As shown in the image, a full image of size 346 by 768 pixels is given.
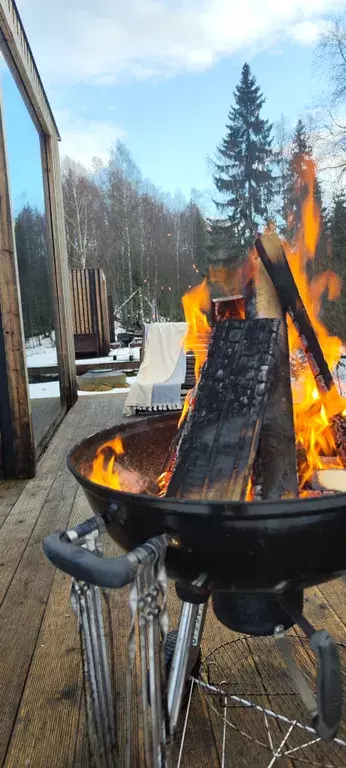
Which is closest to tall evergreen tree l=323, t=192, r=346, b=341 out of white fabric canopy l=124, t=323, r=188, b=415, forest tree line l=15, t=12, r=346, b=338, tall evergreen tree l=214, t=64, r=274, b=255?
white fabric canopy l=124, t=323, r=188, b=415

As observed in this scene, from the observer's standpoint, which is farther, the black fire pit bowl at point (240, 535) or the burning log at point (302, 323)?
the burning log at point (302, 323)

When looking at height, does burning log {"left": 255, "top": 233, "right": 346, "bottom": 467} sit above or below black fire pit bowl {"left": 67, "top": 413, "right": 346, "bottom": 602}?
above

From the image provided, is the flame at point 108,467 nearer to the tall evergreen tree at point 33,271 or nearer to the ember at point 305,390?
the ember at point 305,390

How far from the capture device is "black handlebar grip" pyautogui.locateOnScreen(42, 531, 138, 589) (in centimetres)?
77

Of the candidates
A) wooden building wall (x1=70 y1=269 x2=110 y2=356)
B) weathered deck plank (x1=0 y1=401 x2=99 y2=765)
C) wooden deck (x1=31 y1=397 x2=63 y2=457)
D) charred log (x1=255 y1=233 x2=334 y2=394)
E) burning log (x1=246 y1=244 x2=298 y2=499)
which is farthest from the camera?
wooden building wall (x1=70 y1=269 x2=110 y2=356)

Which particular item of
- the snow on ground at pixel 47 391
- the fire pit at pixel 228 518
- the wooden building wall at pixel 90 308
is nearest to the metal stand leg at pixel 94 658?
the fire pit at pixel 228 518

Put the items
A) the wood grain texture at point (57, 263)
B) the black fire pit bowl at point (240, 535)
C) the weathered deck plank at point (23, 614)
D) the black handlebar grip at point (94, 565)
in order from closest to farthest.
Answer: the black handlebar grip at point (94, 565), the black fire pit bowl at point (240, 535), the weathered deck plank at point (23, 614), the wood grain texture at point (57, 263)

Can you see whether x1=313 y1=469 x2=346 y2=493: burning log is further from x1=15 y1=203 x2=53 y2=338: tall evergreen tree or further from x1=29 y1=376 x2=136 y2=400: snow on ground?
x1=15 y1=203 x2=53 y2=338: tall evergreen tree

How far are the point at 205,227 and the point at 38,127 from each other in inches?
603

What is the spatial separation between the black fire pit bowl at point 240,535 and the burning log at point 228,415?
14 cm

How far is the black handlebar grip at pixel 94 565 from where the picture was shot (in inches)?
30.4

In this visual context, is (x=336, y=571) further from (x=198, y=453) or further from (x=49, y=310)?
(x=49, y=310)

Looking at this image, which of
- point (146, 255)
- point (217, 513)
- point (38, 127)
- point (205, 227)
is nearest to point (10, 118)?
point (38, 127)

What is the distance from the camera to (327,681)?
813 mm
